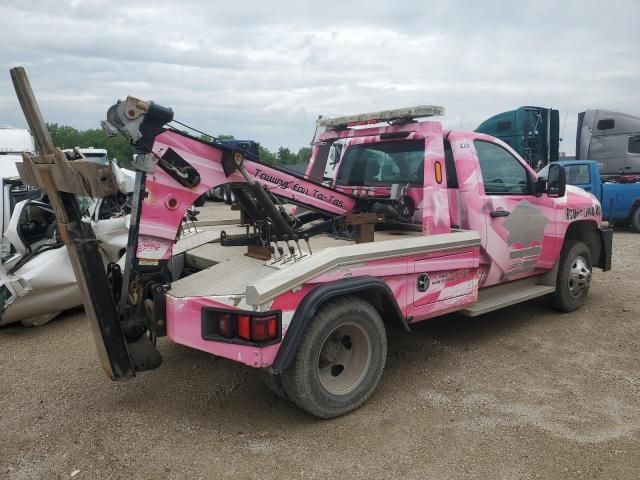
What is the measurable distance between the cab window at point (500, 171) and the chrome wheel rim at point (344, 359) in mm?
2002

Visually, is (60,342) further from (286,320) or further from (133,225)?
(286,320)

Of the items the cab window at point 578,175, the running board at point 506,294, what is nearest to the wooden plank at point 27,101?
the running board at point 506,294

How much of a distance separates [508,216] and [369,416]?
2.35 metres

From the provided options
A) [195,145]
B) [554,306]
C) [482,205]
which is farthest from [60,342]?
[554,306]

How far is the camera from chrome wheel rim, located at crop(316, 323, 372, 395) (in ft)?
12.5

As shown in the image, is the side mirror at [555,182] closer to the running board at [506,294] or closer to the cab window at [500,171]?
the cab window at [500,171]

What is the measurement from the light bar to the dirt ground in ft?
6.82

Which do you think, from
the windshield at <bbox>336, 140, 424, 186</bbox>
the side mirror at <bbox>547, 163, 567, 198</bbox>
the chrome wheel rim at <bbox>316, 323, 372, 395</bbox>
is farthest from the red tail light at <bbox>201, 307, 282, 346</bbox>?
the side mirror at <bbox>547, 163, 567, 198</bbox>

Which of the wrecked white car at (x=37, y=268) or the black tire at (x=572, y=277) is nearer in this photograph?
the wrecked white car at (x=37, y=268)

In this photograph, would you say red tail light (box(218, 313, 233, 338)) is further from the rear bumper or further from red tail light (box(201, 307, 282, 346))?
the rear bumper

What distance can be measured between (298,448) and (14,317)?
13.1 ft

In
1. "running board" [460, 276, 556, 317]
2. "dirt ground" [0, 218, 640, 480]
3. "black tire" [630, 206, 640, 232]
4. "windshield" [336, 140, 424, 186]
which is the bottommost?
"dirt ground" [0, 218, 640, 480]

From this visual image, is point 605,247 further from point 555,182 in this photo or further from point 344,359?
point 344,359

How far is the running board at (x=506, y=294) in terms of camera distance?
477 cm
